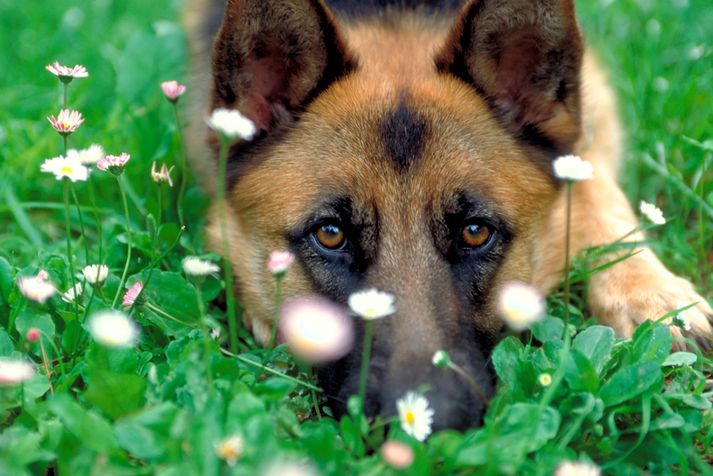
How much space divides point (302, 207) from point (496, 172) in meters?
0.68

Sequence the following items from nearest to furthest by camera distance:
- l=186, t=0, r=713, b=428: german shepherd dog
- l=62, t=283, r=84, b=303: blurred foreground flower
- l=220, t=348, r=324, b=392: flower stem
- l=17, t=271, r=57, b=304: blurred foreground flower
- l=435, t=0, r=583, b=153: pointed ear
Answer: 1. l=17, t=271, r=57, b=304: blurred foreground flower
2. l=220, t=348, r=324, b=392: flower stem
3. l=62, t=283, r=84, b=303: blurred foreground flower
4. l=186, t=0, r=713, b=428: german shepherd dog
5. l=435, t=0, r=583, b=153: pointed ear

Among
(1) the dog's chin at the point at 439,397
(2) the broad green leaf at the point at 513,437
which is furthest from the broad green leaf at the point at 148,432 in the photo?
(2) the broad green leaf at the point at 513,437

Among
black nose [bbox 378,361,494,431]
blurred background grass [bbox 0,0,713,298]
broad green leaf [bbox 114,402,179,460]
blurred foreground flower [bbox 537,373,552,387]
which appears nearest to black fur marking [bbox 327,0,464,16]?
blurred background grass [bbox 0,0,713,298]

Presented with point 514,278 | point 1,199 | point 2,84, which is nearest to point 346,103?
point 514,278

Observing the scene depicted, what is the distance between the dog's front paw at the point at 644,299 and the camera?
3021 mm

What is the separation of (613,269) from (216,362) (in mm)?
1700

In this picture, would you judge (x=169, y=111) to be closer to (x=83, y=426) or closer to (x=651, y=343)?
(x=83, y=426)

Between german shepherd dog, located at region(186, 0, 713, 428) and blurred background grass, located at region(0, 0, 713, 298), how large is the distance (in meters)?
0.53

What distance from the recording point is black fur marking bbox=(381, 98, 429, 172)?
284 centimetres

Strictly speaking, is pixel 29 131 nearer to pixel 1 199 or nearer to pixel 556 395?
pixel 1 199

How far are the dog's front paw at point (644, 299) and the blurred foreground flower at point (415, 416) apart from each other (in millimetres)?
1167

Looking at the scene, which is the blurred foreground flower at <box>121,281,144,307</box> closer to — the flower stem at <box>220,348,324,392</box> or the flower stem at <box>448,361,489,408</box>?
the flower stem at <box>220,348,324,392</box>

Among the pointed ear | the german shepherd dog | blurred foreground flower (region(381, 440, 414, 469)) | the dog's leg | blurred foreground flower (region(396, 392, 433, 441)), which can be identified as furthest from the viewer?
the dog's leg

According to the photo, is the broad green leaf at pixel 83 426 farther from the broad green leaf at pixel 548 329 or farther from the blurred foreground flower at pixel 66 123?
the broad green leaf at pixel 548 329
